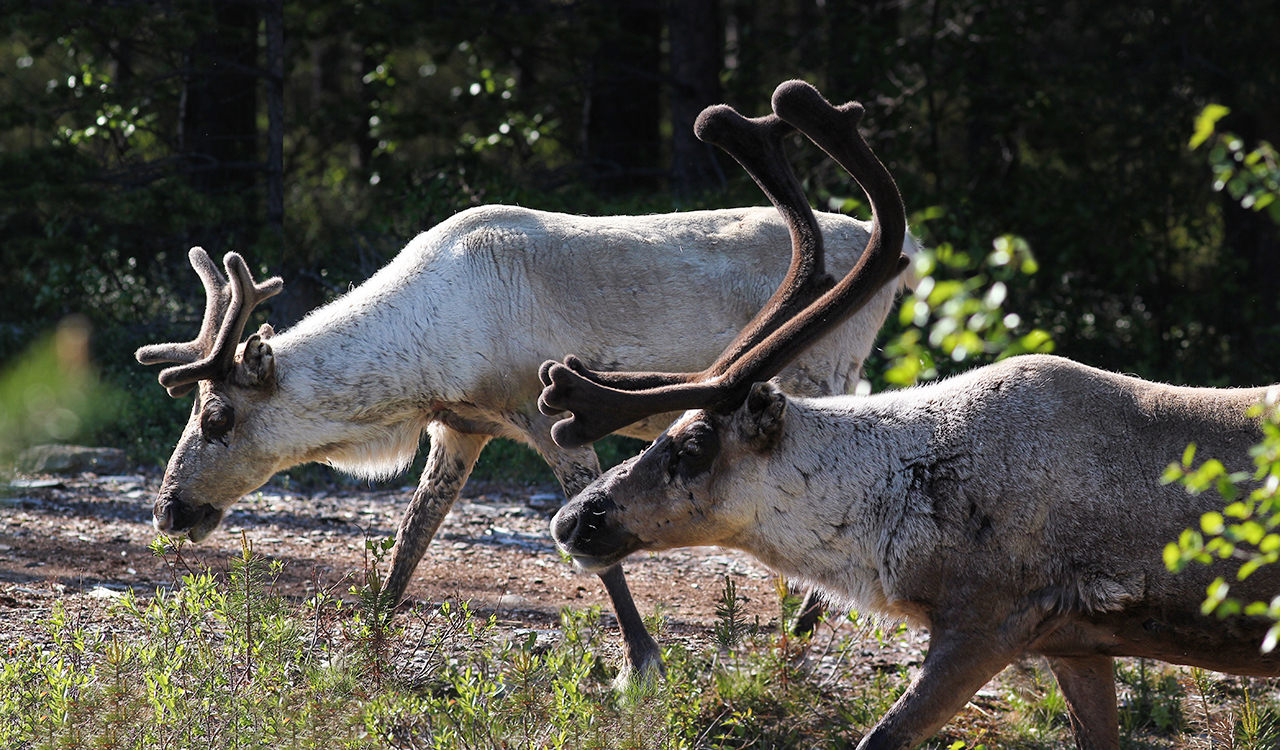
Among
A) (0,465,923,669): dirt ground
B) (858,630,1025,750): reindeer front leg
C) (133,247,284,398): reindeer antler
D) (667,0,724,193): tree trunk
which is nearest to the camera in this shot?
(858,630,1025,750): reindeer front leg

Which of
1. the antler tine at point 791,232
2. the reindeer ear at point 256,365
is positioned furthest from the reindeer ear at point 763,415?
the reindeer ear at point 256,365

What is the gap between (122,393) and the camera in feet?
31.8

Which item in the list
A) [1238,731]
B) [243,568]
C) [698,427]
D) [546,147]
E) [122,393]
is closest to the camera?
[698,427]

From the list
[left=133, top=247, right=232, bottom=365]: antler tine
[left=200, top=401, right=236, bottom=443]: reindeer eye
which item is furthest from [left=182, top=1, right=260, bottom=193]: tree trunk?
[left=200, top=401, right=236, bottom=443]: reindeer eye

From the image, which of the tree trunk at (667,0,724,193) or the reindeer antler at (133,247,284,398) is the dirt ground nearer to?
the reindeer antler at (133,247,284,398)

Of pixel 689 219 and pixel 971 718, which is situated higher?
pixel 689 219

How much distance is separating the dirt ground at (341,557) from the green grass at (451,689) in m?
0.33

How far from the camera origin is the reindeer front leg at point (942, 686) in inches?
136

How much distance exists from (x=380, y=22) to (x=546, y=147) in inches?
213

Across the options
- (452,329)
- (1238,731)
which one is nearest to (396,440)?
(452,329)

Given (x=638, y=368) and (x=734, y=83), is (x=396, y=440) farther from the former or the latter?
(x=734, y=83)

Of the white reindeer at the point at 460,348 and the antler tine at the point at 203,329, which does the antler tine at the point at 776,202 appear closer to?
the white reindeer at the point at 460,348

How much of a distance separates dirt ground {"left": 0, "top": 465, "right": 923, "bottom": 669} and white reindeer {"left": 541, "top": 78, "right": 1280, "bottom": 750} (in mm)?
1285

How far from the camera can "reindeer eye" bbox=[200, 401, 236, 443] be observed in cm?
517
